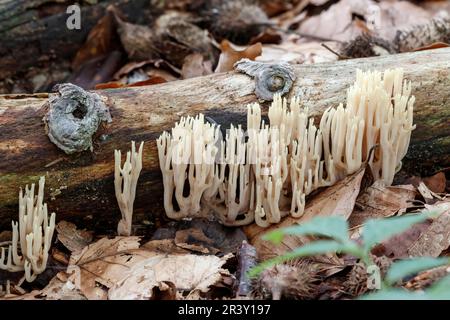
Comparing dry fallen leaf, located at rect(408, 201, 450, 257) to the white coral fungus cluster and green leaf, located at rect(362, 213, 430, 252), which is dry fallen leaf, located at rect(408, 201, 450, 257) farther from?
green leaf, located at rect(362, 213, 430, 252)

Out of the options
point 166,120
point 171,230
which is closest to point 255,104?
point 166,120

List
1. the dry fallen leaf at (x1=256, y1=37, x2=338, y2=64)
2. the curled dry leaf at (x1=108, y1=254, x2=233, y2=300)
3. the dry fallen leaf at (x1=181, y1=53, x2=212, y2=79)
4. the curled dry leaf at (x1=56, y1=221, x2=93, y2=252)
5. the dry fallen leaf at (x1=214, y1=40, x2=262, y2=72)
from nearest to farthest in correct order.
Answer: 1. the curled dry leaf at (x1=108, y1=254, x2=233, y2=300)
2. the curled dry leaf at (x1=56, y1=221, x2=93, y2=252)
3. the dry fallen leaf at (x1=214, y1=40, x2=262, y2=72)
4. the dry fallen leaf at (x1=181, y1=53, x2=212, y2=79)
5. the dry fallen leaf at (x1=256, y1=37, x2=338, y2=64)

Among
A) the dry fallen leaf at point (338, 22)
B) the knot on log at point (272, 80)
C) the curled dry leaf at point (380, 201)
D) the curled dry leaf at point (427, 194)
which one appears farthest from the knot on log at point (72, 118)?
the dry fallen leaf at point (338, 22)

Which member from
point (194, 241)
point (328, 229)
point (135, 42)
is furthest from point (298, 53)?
point (328, 229)

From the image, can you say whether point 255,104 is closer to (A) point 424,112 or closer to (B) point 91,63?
(A) point 424,112

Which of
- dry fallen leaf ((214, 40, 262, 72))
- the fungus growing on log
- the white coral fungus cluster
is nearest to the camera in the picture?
the fungus growing on log

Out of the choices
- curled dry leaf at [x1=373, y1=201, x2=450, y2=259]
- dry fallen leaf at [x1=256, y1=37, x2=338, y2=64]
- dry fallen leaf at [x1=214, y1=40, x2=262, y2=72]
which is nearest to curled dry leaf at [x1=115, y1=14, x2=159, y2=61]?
dry fallen leaf at [x1=214, y1=40, x2=262, y2=72]

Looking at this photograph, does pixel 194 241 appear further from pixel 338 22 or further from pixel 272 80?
pixel 338 22
